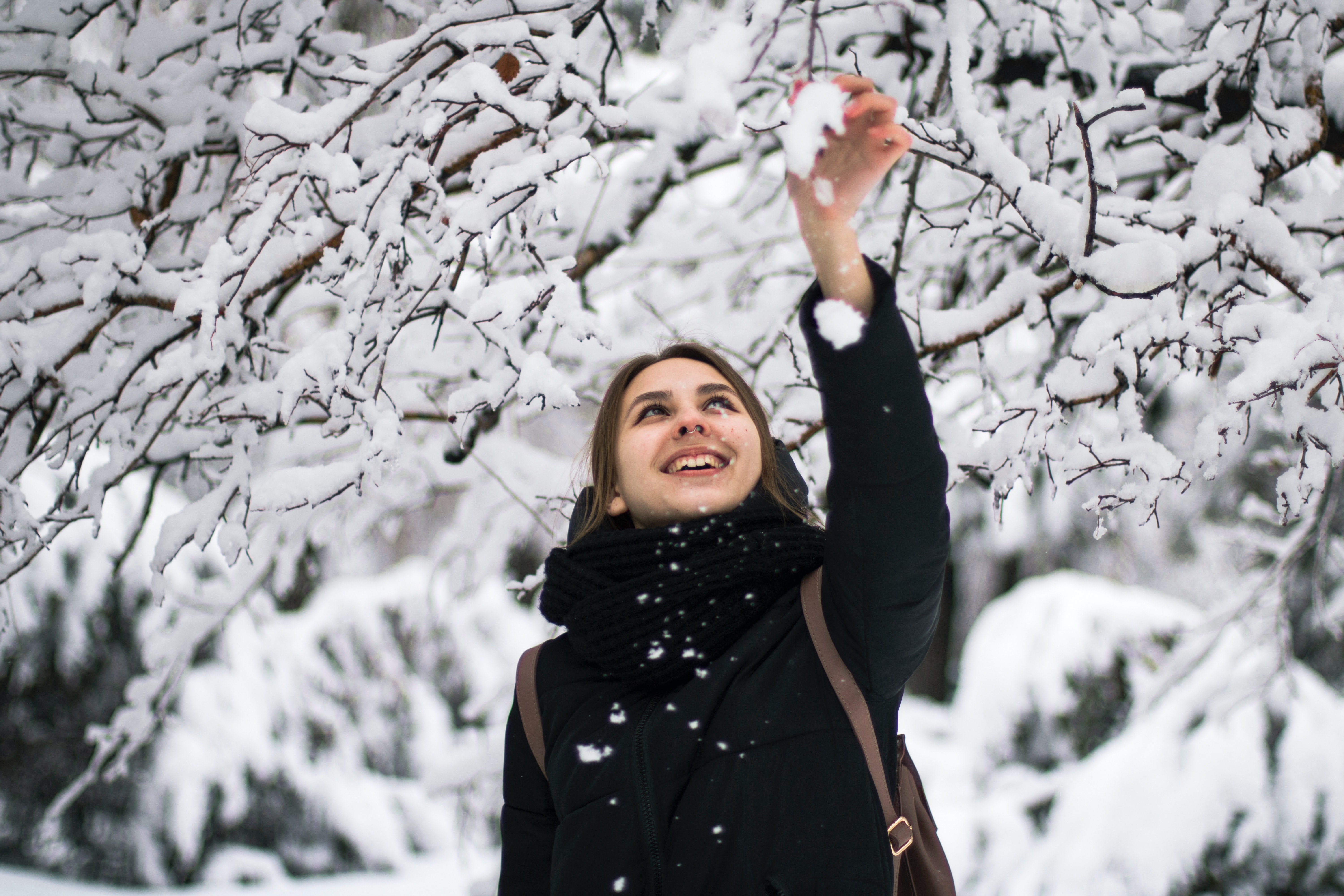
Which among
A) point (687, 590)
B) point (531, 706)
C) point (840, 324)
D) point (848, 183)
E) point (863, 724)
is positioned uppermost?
point (848, 183)

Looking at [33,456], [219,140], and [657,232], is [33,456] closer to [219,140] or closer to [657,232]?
[219,140]

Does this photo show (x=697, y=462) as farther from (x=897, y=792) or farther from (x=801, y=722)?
(x=897, y=792)

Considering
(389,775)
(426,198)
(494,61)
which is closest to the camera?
(494,61)

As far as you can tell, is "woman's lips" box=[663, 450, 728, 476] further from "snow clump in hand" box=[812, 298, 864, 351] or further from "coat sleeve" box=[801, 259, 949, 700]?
"snow clump in hand" box=[812, 298, 864, 351]

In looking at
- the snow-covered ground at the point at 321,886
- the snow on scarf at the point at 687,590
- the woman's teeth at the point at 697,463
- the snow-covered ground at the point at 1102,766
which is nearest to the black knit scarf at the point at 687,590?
the snow on scarf at the point at 687,590

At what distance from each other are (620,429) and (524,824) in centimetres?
72

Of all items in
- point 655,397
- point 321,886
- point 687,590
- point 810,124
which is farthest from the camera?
point 321,886

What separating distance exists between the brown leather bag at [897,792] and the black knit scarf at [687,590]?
0.06m

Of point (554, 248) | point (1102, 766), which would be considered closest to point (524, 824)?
point (554, 248)

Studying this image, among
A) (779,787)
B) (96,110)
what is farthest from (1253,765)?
(96,110)

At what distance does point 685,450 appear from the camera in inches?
54.1

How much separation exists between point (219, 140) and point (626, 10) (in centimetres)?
143

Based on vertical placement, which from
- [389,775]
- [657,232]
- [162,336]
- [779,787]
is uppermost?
[657,232]

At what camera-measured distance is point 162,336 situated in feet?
6.10
